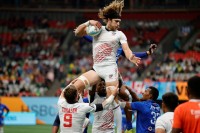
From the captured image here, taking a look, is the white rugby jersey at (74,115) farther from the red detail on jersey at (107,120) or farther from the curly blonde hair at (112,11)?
the red detail on jersey at (107,120)

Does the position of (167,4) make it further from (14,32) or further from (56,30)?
(14,32)

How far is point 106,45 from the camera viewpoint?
11109 mm

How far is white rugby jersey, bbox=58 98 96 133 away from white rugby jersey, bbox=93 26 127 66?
56.0 inches

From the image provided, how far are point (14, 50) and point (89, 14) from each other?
699 cm

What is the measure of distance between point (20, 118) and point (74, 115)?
74.0 feet

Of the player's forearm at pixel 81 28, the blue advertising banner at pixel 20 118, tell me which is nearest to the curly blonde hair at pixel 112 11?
the player's forearm at pixel 81 28

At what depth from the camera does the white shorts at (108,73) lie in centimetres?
1098

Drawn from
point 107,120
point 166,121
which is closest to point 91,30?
point 107,120

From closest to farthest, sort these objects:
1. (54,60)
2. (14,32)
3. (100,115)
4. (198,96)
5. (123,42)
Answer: (198,96), (123,42), (100,115), (54,60), (14,32)

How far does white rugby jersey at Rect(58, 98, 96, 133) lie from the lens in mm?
9867

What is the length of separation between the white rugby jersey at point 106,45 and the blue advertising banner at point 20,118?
69.5 ft

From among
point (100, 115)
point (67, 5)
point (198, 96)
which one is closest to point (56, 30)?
point (67, 5)

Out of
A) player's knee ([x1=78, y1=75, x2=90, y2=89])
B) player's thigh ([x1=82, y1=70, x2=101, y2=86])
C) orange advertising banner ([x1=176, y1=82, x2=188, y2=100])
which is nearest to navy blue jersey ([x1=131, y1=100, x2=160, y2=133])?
player's thigh ([x1=82, y1=70, x2=101, y2=86])

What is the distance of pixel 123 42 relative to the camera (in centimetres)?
1097
